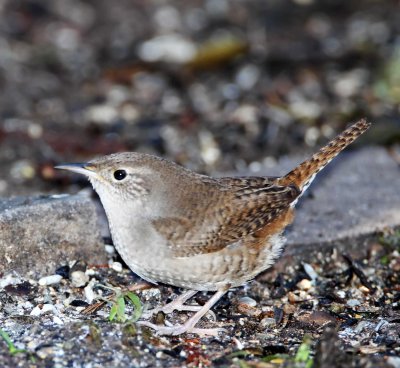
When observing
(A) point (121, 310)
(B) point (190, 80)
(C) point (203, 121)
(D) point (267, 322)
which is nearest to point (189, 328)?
(A) point (121, 310)

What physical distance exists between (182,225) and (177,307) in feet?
1.77

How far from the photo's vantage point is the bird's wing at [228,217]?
4.58 meters

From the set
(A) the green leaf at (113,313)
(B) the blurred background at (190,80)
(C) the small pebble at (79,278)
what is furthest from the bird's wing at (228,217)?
(B) the blurred background at (190,80)

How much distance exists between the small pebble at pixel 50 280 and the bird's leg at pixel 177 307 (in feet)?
2.03

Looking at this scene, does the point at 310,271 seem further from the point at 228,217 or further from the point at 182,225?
the point at 182,225

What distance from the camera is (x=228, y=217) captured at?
15.5 feet

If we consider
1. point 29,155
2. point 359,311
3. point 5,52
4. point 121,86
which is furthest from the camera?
point 5,52

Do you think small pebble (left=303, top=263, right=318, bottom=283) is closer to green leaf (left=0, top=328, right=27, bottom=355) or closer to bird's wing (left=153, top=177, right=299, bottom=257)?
bird's wing (left=153, top=177, right=299, bottom=257)

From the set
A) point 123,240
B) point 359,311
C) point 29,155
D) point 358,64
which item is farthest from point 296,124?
point 123,240

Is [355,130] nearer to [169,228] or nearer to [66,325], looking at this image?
[169,228]

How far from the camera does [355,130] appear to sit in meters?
5.25

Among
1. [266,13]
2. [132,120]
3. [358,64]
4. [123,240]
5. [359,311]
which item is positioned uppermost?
[266,13]

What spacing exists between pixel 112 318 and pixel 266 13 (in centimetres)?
691

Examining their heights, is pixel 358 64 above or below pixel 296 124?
above
